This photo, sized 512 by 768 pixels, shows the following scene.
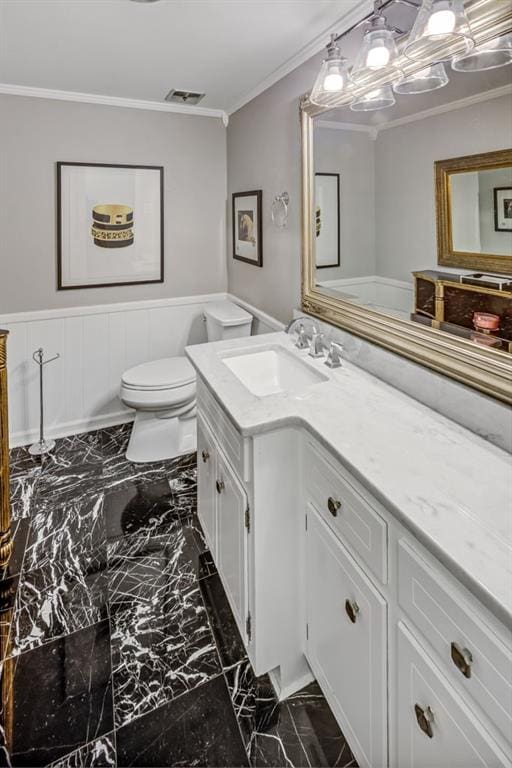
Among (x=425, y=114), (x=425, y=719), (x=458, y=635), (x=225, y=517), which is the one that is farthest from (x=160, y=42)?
(x=425, y=719)

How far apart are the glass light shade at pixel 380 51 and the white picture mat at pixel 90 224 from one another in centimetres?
185

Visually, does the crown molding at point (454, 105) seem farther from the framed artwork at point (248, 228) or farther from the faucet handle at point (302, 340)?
the framed artwork at point (248, 228)

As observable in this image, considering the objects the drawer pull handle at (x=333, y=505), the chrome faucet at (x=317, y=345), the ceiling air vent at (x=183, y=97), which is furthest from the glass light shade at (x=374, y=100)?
the ceiling air vent at (x=183, y=97)

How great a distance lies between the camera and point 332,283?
1943 mm

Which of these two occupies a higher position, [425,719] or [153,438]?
[153,438]

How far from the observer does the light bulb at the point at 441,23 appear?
45.4 inches

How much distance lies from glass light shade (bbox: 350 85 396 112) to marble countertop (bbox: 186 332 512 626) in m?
0.92

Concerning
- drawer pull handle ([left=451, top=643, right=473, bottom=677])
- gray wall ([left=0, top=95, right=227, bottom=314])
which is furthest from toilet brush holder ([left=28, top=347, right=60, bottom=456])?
drawer pull handle ([left=451, top=643, right=473, bottom=677])

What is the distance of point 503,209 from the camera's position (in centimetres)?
113

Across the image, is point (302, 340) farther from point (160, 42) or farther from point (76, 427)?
point (76, 427)

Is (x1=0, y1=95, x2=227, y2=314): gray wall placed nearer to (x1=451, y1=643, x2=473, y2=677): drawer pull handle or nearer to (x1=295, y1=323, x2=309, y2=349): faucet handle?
(x1=295, y1=323, x2=309, y2=349): faucet handle

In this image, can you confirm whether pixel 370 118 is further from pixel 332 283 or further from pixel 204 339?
pixel 204 339

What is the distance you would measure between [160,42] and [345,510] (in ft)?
6.91

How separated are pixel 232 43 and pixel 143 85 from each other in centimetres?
78
